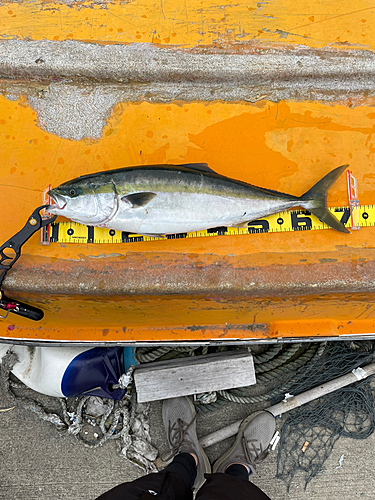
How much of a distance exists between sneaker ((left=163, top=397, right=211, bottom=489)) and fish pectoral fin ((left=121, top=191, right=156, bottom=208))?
1.71m

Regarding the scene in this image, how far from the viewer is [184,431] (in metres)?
2.56

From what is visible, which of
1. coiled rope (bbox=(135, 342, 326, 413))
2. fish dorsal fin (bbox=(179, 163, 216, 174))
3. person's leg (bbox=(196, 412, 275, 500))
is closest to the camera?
fish dorsal fin (bbox=(179, 163, 216, 174))

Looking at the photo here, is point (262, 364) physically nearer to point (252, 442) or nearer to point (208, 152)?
point (252, 442)

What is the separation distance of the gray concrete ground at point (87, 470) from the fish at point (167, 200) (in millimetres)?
1940

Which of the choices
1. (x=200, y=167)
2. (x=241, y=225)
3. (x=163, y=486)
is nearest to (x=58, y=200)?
(x=200, y=167)

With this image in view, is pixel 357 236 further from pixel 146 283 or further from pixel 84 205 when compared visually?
pixel 84 205

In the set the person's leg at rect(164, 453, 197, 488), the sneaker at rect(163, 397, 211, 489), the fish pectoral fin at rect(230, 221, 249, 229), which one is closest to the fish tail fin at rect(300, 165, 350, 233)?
the fish pectoral fin at rect(230, 221, 249, 229)

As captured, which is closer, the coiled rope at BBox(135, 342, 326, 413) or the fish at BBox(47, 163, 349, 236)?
the fish at BBox(47, 163, 349, 236)

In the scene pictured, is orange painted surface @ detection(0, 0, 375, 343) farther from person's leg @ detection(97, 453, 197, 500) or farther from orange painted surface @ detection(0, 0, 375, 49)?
person's leg @ detection(97, 453, 197, 500)

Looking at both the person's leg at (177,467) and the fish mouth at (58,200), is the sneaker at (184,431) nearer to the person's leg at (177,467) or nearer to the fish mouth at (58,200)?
the person's leg at (177,467)

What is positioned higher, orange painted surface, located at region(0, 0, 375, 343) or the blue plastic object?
orange painted surface, located at region(0, 0, 375, 343)

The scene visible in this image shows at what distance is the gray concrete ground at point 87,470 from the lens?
8.64 ft

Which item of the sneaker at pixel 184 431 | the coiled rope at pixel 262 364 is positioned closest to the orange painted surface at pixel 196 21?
the coiled rope at pixel 262 364

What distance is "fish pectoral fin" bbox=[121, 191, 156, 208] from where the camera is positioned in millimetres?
1818
